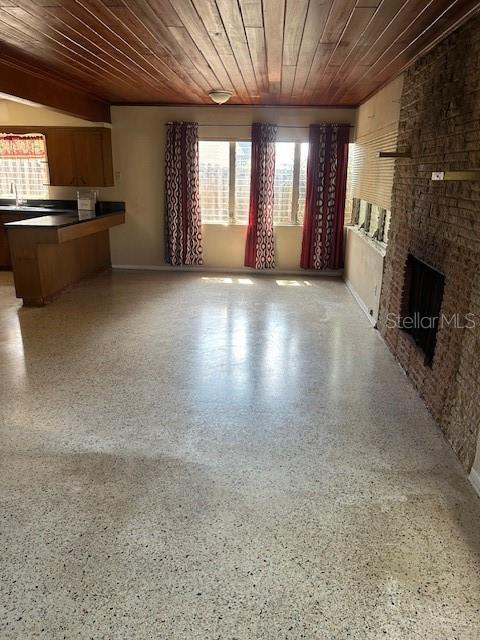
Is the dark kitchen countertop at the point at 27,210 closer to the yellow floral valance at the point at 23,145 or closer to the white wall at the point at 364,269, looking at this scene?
the yellow floral valance at the point at 23,145

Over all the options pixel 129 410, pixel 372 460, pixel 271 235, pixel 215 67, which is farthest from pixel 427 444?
pixel 271 235

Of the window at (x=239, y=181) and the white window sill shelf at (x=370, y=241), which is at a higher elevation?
the window at (x=239, y=181)

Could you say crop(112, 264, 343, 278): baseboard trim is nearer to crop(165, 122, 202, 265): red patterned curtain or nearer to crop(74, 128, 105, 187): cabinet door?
crop(165, 122, 202, 265): red patterned curtain

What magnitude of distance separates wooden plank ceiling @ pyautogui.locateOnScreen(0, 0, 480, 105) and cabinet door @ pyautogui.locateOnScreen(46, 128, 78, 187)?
167cm

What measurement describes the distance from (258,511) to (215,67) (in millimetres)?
3653

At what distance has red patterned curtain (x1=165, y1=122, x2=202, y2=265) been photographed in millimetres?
6344

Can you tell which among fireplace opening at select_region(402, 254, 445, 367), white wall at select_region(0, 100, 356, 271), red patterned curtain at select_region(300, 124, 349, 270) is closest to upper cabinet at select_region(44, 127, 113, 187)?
white wall at select_region(0, 100, 356, 271)

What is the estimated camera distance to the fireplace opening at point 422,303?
3.01 meters

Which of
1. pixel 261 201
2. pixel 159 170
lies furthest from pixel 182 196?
pixel 261 201

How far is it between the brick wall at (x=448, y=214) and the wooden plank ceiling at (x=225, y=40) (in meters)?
0.25

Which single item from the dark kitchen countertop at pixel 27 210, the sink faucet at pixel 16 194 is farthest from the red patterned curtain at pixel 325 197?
the sink faucet at pixel 16 194

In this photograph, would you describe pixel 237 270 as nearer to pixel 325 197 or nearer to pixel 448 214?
pixel 325 197

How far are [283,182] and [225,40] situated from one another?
343cm

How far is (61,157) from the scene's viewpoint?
6.57 metres
